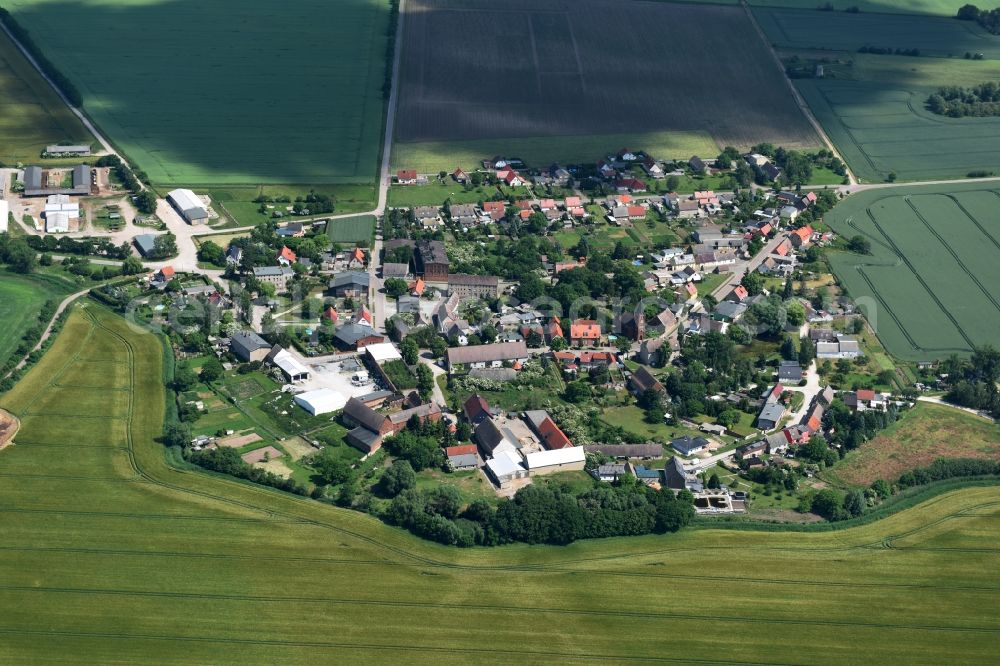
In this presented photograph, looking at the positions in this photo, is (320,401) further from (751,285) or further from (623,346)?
(751,285)

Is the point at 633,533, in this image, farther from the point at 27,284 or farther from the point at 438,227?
the point at 27,284

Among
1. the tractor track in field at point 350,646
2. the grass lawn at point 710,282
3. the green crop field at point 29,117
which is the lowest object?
the tractor track in field at point 350,646

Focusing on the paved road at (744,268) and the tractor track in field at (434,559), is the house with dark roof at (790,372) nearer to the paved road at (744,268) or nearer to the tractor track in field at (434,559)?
the paved road at (744,268)

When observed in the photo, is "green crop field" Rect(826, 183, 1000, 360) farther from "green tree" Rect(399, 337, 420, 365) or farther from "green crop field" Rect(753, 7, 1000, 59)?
"green crop field" Rect(753, 7, 1000, 59)

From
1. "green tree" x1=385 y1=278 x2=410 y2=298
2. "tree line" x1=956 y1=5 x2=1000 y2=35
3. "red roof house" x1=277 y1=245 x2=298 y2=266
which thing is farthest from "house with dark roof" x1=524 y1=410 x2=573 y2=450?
"tree line" x1=956 y1=5 x2=1000 y2=35

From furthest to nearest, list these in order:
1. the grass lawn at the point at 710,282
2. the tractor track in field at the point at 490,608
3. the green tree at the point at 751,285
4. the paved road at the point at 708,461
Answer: the grass lawn at the point at 710,282, the green tree at the point at 751,285, the paved road at the point at 708,461, the tractor track in field at the point at 490,608

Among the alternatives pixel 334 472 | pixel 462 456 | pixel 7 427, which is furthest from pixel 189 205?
pixel 462 456

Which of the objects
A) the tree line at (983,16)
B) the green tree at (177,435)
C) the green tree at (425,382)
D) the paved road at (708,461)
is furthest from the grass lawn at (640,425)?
the tree line at (983,16)
